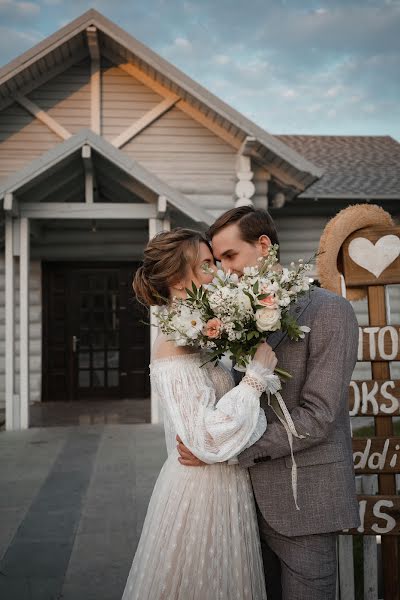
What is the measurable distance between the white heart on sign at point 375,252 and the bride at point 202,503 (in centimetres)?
124

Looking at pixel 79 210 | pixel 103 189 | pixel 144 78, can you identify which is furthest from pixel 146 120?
pixel 79 210

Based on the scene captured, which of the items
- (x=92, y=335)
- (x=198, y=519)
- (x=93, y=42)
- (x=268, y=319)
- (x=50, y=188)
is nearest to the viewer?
(x=268, y=319)

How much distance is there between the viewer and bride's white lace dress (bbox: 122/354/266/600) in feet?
7.84

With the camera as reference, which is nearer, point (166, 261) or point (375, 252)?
point (166, 261)

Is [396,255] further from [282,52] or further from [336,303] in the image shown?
[282,52]

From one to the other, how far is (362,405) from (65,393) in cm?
967

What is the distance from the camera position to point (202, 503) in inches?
97.0

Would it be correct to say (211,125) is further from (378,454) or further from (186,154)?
(378,454)

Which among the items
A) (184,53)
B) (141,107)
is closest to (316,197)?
(141,107)

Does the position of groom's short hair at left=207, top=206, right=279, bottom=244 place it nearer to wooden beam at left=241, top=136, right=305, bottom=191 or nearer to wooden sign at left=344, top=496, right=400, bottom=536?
wooden sign at left=344, top=496, right=400, bottom=536

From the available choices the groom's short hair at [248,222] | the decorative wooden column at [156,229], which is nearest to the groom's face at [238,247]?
the groom's short hair at [248,222]

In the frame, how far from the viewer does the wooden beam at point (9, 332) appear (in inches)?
357

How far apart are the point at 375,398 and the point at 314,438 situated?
1.21 meters

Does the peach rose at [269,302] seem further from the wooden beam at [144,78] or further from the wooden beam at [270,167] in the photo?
the wooden beam at [144,78]
